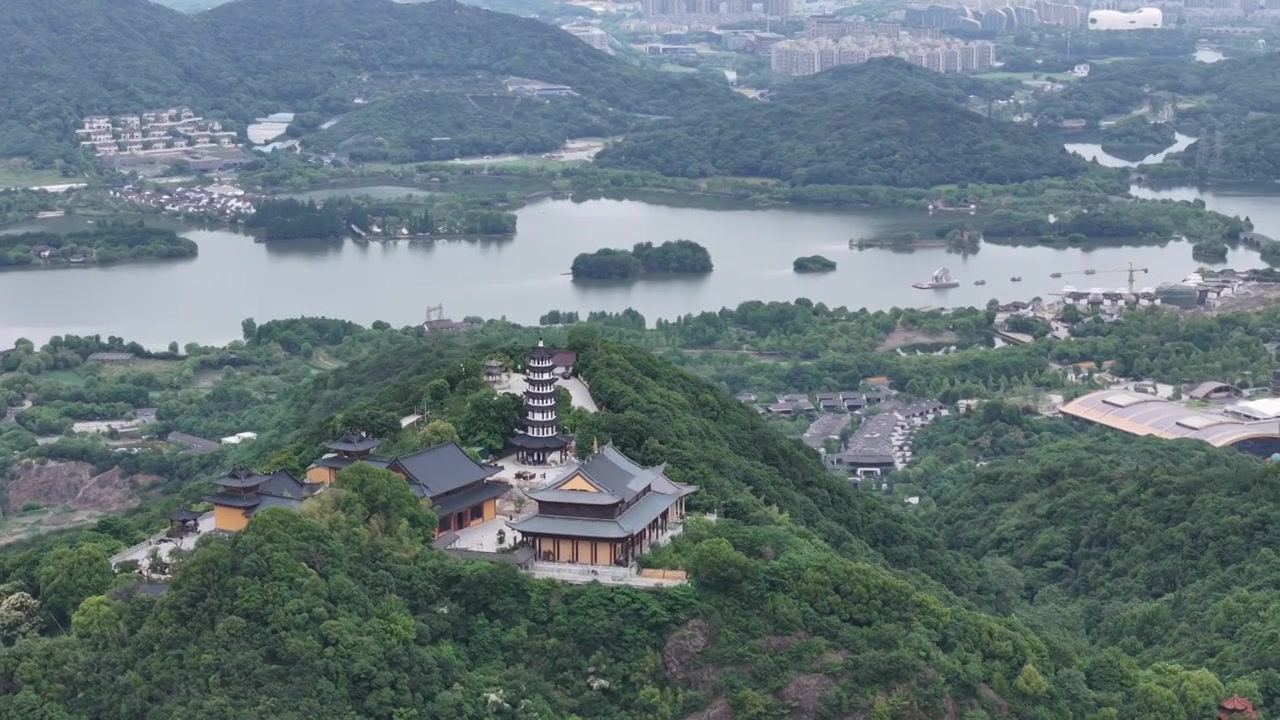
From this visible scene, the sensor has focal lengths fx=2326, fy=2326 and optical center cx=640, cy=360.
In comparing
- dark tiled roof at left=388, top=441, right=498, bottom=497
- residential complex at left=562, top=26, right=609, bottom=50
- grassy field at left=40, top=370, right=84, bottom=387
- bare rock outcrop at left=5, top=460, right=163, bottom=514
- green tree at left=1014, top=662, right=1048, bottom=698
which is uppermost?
residential complex at left=562, top=26, right=609, bottom=50

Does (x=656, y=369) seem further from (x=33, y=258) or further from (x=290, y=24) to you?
(x=290, y=24)

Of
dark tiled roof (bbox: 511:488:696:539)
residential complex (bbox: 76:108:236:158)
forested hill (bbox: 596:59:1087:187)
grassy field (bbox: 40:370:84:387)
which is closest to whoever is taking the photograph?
dark tiled roof (bbox: 511:488:696:539)

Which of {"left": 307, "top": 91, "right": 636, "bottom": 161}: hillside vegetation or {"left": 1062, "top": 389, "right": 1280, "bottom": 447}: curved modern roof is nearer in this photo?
{"left": 1062, "top": 389, "right": 1280, "bottom": 447}: curved modern roof

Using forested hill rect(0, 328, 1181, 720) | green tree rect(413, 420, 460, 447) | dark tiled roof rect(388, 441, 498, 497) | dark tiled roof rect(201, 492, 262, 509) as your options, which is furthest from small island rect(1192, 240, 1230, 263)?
dark tiled roof rect(201, 492, 262, 509)

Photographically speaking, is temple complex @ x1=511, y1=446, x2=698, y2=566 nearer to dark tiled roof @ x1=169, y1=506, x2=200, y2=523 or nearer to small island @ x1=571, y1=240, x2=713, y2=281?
dark tiled roof @ x1=169, y1=506, x2=200, y2=523

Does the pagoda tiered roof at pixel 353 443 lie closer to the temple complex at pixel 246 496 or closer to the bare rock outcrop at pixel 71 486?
the temple complex at pixel 246 496

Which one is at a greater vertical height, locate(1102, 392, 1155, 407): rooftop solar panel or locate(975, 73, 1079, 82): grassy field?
locate(975, 73, 1079, 82): grassy field

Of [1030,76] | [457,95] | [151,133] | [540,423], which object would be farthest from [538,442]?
[1030,76]
